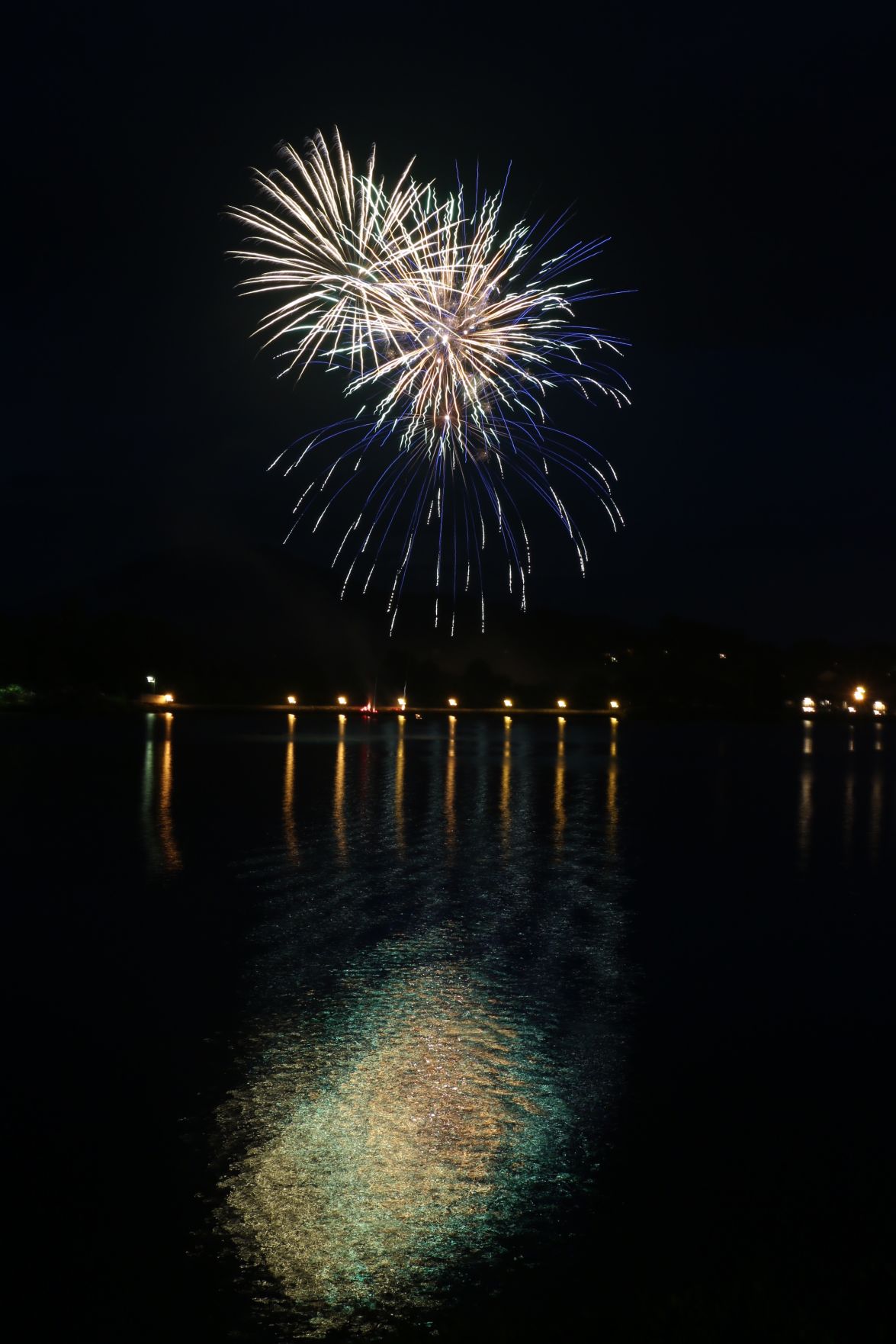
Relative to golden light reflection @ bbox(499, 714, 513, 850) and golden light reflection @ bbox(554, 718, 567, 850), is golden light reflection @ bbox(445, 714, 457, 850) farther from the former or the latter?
golden light reflection @ bbox(554, 718, 567, 850)

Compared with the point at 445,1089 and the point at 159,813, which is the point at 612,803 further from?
the point at 445,1089

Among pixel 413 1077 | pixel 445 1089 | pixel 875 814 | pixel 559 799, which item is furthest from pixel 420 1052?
pixel 875 814

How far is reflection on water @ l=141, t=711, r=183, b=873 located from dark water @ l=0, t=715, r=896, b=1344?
0.44 ft

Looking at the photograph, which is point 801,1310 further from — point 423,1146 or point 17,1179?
point 17,1179

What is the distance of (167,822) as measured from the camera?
1576 cm

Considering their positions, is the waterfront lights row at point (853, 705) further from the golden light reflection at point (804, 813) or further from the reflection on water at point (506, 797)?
the golden light reflection at point (804, 813)

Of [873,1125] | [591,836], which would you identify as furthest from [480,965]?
[591,836]

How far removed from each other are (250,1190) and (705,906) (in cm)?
708

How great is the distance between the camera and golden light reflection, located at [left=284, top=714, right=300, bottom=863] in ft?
45.1

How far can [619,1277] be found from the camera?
389 cm

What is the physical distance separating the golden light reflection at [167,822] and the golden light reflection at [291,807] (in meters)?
1.25

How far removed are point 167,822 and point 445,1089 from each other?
10.8 m

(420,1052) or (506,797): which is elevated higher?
(506,797)

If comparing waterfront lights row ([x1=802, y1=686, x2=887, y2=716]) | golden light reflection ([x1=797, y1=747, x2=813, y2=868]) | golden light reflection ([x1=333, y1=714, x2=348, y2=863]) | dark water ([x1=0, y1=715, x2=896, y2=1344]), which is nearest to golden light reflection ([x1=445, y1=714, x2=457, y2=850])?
dark water ([x1=0, y1=715, x2=896, y2=1344])
